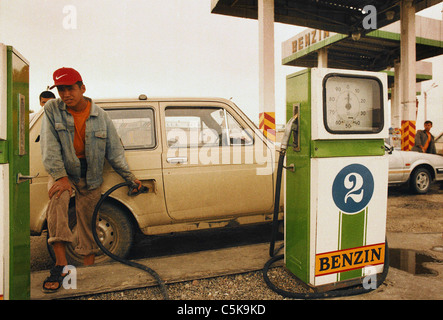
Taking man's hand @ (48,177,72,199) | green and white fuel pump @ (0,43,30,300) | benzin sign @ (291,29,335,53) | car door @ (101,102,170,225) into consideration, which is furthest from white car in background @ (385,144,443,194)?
benzin sign @ (291,29,335,53)

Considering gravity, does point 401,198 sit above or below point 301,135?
below

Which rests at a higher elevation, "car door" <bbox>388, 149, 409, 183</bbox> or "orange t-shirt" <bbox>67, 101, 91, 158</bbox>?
"orange t-shirt" <bbox>67, 101, 91, 158</bbox>

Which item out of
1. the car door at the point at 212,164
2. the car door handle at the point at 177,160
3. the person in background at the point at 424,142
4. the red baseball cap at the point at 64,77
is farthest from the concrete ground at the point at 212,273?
the person in background at the point at 424,142

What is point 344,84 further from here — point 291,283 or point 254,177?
point 291,283

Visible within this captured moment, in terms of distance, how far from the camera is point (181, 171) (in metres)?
3.48

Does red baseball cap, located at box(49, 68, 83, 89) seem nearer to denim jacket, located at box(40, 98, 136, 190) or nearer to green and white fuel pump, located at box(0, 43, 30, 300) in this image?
denim jacket, located at box(40, 98, 136, 190)

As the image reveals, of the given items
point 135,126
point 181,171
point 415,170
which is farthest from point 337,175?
point 415,170

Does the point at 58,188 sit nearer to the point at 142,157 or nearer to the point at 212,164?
the point at 142,157

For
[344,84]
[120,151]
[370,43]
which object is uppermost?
[370,43]

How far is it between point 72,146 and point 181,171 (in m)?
1.10

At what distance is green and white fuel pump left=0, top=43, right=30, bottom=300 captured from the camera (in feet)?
6.74

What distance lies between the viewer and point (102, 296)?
268 cm

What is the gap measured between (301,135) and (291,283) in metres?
1.31
